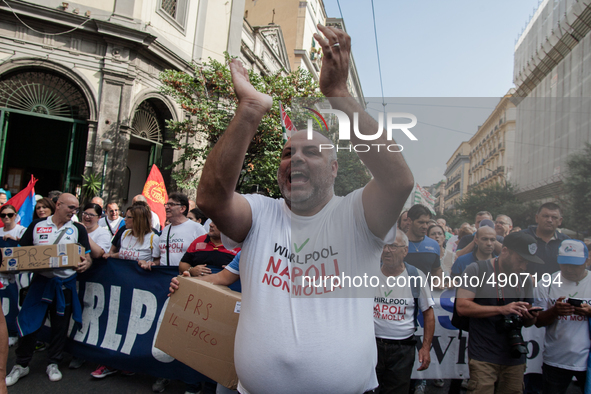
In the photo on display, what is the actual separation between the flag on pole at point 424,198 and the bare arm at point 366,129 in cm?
50

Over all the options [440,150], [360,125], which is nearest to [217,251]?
[440,150]

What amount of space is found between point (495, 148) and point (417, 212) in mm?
520

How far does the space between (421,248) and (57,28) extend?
13.1 meters

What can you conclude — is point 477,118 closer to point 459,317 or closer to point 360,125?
point 360,125

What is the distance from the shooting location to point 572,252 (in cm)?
227

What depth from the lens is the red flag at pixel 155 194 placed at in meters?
8.16

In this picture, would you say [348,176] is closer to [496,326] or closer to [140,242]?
[496,326]

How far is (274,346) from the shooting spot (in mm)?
1417

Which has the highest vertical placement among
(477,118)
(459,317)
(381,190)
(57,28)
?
(57,28)

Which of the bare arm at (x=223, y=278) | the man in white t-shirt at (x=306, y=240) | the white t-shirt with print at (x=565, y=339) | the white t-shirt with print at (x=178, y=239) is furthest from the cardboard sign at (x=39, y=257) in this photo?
the white t-shirt with print at (x=565, y=339)

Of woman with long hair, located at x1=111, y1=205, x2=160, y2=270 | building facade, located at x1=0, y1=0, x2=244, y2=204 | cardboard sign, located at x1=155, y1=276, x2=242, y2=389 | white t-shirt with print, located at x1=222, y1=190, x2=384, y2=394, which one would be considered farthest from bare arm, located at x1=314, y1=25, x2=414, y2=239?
building facade, located at x1=0, y1=0, x2=244, y2=204

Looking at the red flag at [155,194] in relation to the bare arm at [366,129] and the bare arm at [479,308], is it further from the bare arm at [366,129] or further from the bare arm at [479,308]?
the bare arm at [366,129]

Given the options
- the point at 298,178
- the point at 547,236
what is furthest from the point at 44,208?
the point at 547,236

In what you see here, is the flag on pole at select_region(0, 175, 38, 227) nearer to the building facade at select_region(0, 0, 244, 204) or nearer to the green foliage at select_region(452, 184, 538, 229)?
the building facade at select_region(0, 0, 244, 204)
